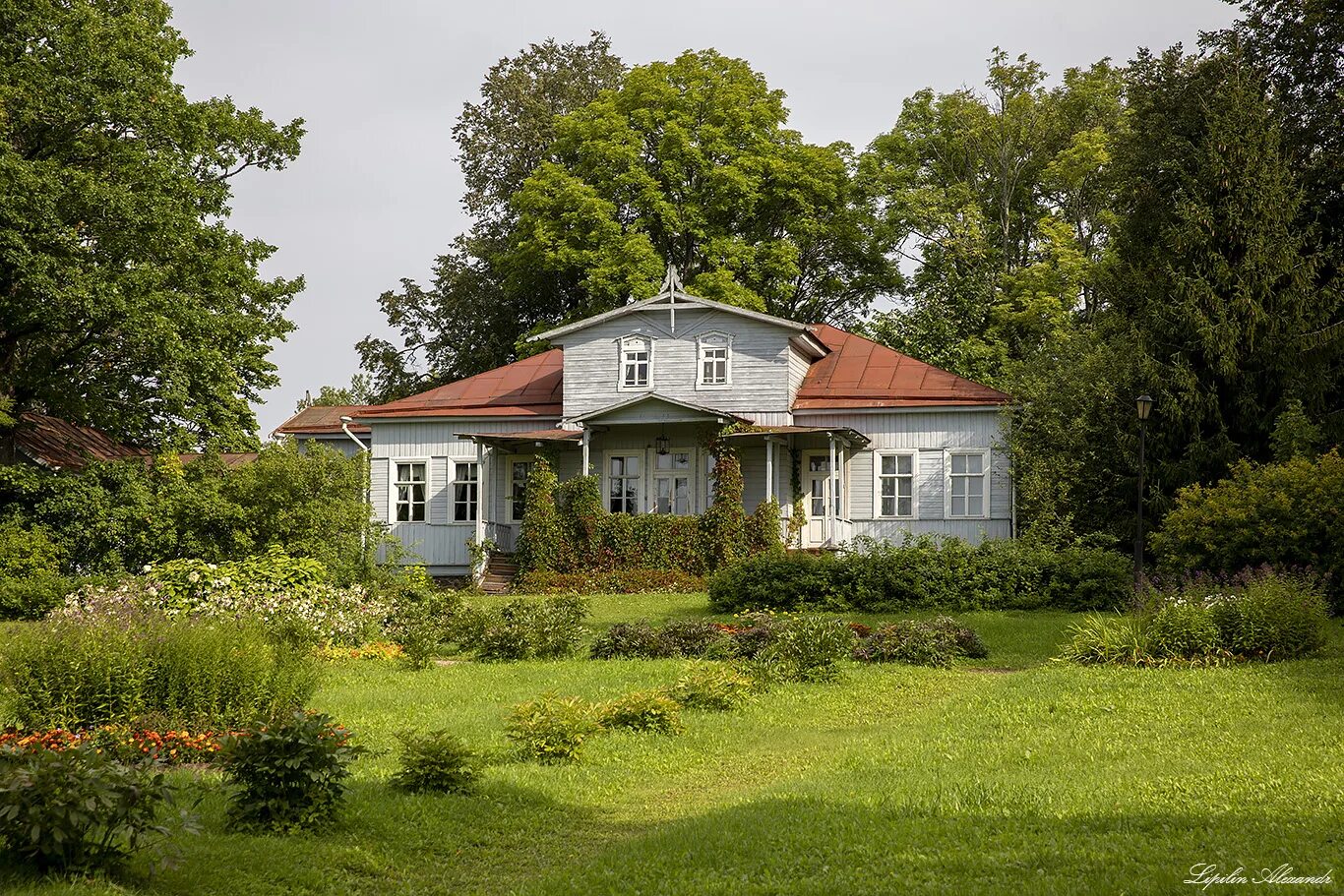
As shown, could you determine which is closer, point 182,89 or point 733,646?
point 733,646

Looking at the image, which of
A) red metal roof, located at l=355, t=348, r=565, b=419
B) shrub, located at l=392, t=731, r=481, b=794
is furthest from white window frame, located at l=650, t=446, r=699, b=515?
shrub, located at l=392, t=731, r=481, b=794

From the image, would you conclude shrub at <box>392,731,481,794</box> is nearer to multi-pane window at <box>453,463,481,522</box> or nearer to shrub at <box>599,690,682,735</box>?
shrub at <box>599,690,682,735</box>

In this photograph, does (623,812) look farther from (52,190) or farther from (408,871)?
(52,190)

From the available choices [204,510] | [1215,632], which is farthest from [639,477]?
[1215,632]

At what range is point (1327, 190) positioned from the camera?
26.6 metres

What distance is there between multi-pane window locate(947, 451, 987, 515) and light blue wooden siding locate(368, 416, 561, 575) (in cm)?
1019

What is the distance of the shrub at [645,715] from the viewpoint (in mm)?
12117

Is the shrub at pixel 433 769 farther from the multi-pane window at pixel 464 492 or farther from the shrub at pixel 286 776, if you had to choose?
the multi-pane window at pixel 464 492

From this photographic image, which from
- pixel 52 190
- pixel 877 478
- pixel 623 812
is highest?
pixel 52 190

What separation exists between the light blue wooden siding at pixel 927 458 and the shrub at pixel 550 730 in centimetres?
2014

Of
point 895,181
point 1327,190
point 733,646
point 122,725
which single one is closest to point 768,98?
point 895,181

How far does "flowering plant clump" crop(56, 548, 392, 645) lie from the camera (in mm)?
16406

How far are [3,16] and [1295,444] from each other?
25.2m

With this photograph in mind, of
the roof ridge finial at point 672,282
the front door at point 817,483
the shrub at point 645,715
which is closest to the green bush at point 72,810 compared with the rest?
the shrub at point 645,715
